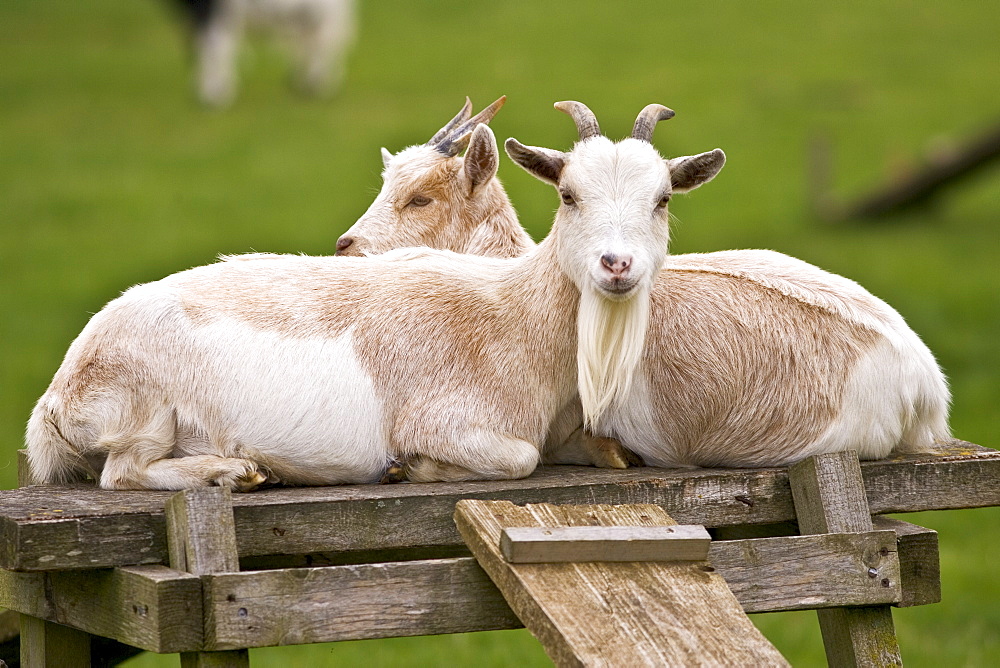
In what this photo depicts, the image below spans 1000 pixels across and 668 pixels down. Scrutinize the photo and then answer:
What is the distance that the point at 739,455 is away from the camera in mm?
4484

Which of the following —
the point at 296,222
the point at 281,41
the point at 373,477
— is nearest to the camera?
the point at 373,477

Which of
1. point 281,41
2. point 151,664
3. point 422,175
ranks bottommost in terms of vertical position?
point 151,664

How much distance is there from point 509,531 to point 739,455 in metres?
1.17

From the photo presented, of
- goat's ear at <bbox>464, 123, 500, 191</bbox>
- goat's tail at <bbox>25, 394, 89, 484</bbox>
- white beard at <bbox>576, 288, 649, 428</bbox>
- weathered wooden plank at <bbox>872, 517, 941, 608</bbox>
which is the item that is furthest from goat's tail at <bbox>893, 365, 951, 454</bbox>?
goat's tail at <bbox>25, 394, 89, 484</bbox>

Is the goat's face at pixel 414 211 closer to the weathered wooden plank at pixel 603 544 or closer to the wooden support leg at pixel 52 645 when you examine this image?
the wooden support leg at pixel 52 645

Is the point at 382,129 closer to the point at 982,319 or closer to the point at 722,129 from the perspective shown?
the point at 722,129

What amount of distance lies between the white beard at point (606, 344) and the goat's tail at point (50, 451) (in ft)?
5.19

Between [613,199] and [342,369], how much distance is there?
0.98m

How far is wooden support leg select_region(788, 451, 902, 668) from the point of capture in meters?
4.18

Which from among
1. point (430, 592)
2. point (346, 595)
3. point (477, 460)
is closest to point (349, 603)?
point (346, 595)

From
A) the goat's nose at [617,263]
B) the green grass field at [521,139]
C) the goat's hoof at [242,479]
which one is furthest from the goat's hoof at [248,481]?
the green grass field at [521,139]

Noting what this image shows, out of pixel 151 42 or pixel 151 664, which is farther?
pixel 151 42

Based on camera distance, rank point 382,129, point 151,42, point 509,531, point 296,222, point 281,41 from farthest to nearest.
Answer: point 151,42, point 281,41, point 382,129, point 296,222, point 509,531

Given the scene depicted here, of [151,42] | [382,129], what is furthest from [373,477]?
[151,42]
